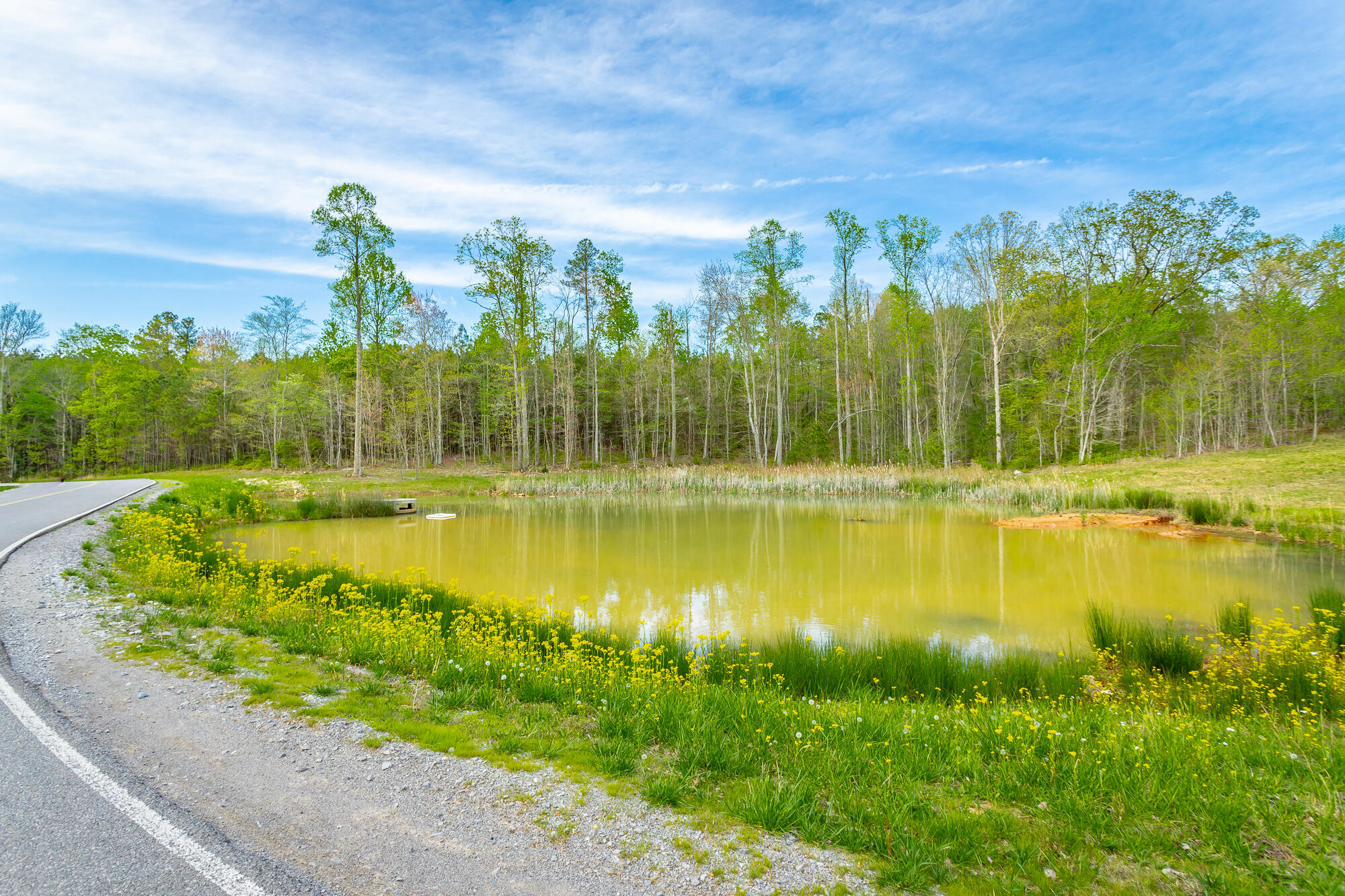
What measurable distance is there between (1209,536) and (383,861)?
66.8ft

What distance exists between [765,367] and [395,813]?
1842 inches

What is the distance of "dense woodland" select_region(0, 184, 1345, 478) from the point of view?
3466cm

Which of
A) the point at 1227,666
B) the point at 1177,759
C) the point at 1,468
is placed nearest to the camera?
the point at 1177,759

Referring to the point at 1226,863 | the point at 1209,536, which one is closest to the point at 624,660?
the point at 1226,863

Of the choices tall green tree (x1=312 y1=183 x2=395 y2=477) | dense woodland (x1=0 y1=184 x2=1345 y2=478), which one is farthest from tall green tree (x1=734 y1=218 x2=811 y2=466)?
tall green tree (x1=312 y1=183 x2=395 y2=477)

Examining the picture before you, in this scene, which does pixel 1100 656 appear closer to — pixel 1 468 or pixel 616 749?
pixel 616 749

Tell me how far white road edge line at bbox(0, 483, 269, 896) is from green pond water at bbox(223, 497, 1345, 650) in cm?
501

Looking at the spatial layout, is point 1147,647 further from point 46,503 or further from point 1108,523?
point 46,503

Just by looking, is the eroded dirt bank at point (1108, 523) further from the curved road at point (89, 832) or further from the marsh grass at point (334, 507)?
the marsh grass at point (334, 507)

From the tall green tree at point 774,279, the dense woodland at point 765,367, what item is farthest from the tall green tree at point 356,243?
the tall green tree at point 774,279

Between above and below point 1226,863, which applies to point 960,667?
below

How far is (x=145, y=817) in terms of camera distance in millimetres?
3135

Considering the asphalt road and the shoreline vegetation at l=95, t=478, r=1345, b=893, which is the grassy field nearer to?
the shoreline vegetation at l=95, t=478, r=1345, b=893

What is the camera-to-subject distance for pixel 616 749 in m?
4.10
